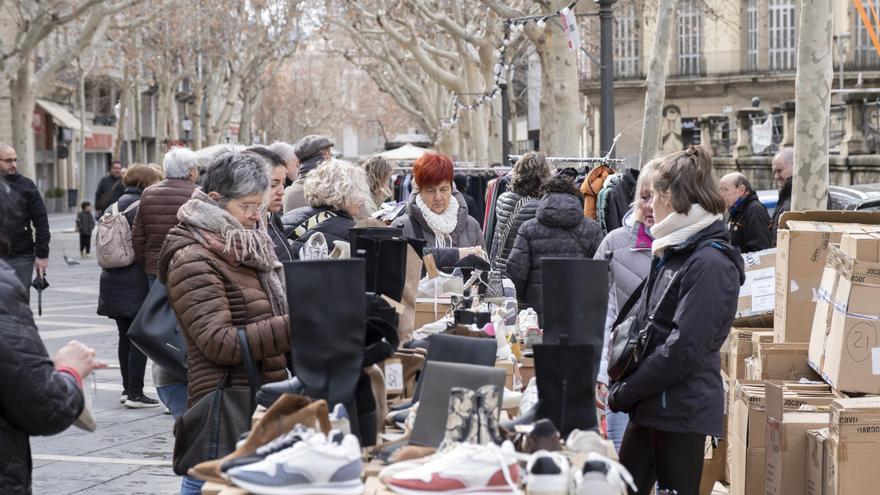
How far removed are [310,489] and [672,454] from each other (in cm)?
212

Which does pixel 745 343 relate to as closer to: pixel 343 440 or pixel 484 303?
pixel 484 303

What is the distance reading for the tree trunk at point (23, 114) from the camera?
91.0 ft

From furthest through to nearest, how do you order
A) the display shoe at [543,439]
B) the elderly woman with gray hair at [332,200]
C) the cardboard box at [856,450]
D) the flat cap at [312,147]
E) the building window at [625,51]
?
the building window at [625,51]
the flat cap at [312,147]
the elderly woman with gray hair at [332,200]
the cardboard box at [856,450]
the display shoe at [543,439]

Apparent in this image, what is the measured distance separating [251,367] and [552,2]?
14578 mm

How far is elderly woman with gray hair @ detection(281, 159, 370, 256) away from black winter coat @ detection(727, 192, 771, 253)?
4.00m

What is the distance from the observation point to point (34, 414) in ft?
12.1

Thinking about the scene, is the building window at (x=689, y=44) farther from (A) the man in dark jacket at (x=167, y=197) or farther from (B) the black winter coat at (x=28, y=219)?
(A) the man in dark jacket at (x=167, y=197)

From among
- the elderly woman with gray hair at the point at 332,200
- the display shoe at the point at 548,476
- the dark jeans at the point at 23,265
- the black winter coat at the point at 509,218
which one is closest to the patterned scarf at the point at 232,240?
the display shoe at the point at 548,476

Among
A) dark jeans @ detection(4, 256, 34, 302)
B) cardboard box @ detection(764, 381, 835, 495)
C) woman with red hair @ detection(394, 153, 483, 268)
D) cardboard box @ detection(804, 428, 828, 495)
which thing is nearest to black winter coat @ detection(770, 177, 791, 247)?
woman with red hair @ detection(394, 153, 483, 268)

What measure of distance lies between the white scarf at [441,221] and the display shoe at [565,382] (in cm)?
442

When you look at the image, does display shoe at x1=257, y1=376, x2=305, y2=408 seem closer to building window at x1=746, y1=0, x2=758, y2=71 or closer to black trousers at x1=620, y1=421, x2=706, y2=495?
→ black trousers at x1=620, y1=421, x2=706, y2=495

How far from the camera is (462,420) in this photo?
143 inches

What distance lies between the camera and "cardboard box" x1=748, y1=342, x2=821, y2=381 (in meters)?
6.68

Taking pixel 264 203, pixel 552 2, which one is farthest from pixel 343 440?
pixel 552 2
